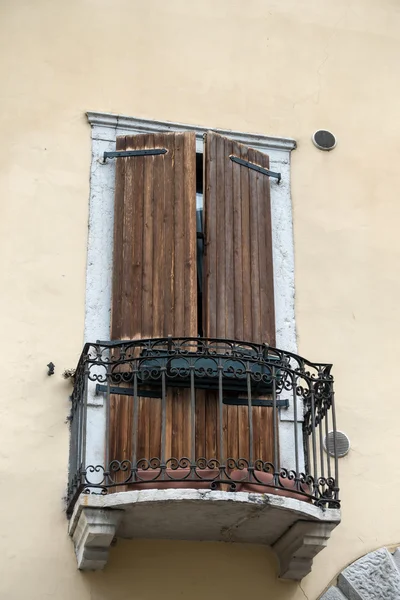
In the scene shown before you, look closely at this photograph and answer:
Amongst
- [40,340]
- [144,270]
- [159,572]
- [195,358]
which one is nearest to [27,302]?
[40,340]

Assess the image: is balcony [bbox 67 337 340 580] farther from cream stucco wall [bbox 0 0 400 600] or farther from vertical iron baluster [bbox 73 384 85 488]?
cream stucco wall [bbox 0 0 400 600]

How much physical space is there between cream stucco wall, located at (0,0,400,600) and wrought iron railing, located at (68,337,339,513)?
285 mm

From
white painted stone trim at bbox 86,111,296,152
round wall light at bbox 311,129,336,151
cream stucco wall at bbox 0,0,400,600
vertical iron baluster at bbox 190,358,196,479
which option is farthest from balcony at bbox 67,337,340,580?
round wall light at bbox 311,129,336,151

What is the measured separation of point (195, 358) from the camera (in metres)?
7.50

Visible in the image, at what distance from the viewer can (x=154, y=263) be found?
817cm

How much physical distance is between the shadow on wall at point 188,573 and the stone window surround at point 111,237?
689mm

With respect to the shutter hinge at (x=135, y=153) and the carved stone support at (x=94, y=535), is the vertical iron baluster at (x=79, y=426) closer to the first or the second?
the carved stone support at (x=94, y=535)

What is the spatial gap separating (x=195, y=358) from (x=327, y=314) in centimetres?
152

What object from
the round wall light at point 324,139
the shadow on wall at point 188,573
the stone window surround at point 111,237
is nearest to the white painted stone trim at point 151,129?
the stone window surround at point 111,237

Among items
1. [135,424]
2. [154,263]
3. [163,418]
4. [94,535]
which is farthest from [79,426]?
[154,263]

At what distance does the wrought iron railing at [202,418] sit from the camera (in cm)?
722

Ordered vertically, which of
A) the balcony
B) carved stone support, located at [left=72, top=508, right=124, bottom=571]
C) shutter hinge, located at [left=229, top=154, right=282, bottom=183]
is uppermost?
shutter hinge, located at [left=229, top=154, right=282, bottom=183]

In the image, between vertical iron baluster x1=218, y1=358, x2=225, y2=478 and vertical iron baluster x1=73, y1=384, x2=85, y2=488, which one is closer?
vertical iron baluster x1=218, y1=358, x2=225, y2=478

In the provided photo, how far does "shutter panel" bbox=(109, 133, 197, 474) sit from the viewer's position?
770 cm
